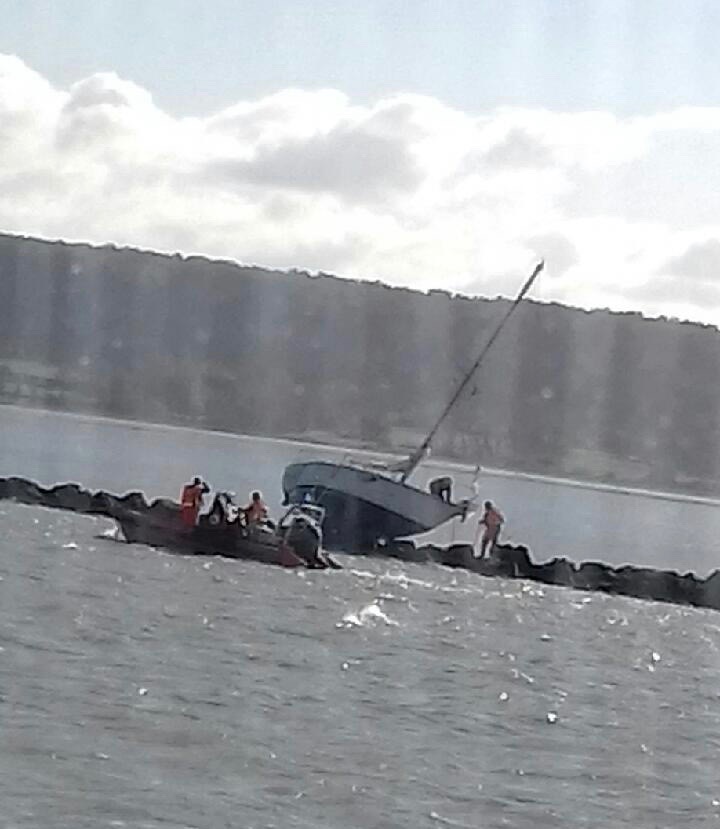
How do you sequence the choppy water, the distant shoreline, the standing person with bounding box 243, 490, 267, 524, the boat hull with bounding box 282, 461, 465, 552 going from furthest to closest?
the distant shoreline, the boat hull with bounding box 282, 461, 465, 552, the standing person with bounding box 243, 490, 267, 524, the choppy water

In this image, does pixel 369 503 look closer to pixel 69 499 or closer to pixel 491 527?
pixel 491 527

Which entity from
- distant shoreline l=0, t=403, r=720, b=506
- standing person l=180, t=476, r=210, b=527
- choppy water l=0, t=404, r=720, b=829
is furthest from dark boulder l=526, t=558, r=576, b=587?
distant shoreline l=0, t=403, r=720, b=506

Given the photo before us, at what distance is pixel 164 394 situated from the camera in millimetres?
148375

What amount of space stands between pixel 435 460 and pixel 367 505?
7633cm

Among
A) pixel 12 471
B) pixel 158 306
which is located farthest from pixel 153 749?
pixel 158 306

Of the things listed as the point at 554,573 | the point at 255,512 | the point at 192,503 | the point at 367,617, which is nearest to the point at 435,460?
the point at 554,573

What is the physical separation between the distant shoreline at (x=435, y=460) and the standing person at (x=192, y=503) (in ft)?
244

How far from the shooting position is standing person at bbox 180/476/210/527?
35.2 metres

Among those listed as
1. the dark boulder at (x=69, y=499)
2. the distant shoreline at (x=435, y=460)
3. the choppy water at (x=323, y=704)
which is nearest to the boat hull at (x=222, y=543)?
the choppy water at (x=323, y=704)

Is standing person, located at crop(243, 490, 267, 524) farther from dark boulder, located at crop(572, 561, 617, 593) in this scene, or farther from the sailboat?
dark boulder, located at crop(572, 561, 617, 593)

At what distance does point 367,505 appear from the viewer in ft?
146

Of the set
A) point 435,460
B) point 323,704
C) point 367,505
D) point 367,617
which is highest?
point 435,460

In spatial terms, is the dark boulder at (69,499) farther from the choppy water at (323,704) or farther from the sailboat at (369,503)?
the choppy water at (323,704)

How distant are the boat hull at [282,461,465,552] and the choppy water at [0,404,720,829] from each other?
7.03 meters
